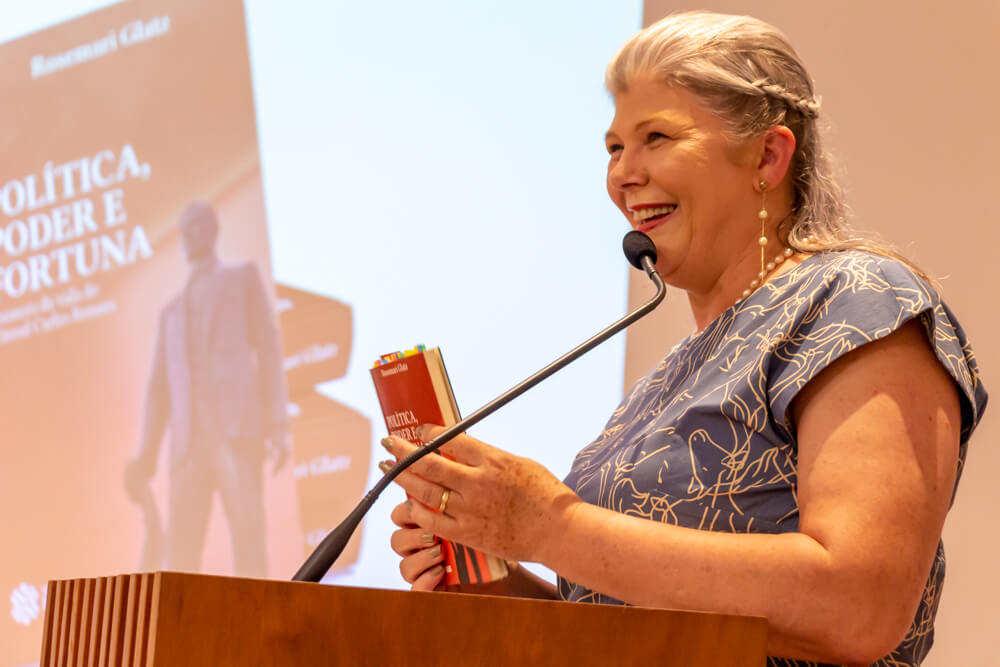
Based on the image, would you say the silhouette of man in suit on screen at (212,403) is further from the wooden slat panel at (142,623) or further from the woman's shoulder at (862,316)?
the wooden slat panel at (142,623)

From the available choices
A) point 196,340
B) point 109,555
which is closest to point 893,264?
point 196,340

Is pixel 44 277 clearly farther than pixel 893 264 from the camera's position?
Yes

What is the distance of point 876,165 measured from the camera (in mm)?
2109

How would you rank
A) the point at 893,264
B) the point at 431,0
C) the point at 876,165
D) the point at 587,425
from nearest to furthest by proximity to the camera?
the point at 893,264 → the point at 876,165 → the point at 587,425 → the point at 431,0

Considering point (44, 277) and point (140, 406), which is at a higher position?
point (44, 277)

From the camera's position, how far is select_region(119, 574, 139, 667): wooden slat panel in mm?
661

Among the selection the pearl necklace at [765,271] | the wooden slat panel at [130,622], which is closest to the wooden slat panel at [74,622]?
the wooden slat panel at [130,622]

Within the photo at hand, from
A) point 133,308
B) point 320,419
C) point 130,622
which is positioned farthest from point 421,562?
point 133,308

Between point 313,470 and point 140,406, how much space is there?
57 cm

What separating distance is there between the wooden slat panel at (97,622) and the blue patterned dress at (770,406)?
0.59m

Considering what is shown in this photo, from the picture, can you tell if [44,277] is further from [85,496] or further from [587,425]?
[587,425]

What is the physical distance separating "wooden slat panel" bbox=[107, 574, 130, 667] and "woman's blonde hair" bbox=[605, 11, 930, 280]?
904 millimetres

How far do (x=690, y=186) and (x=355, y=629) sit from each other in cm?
80

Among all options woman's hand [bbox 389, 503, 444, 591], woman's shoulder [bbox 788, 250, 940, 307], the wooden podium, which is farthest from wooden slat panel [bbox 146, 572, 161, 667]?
woman's shoulder [bbox 788, 250, 940, 307]
